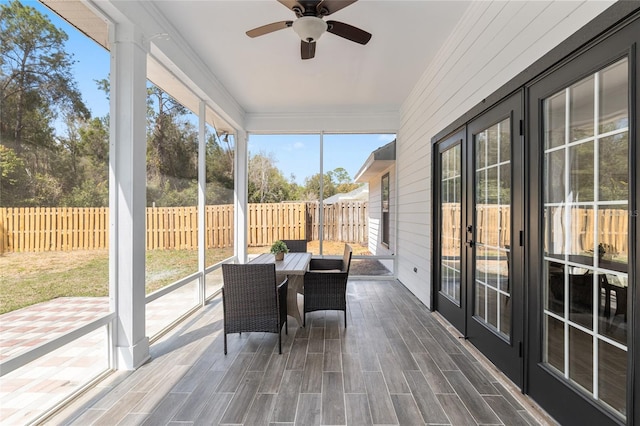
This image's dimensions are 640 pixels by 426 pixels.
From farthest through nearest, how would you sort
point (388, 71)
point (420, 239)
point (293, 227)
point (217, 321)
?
point (293, 227), point (420, 239), point (388, 71), point (217, 321)

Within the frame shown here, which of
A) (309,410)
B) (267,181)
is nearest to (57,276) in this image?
(309,410)

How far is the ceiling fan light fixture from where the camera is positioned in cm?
264

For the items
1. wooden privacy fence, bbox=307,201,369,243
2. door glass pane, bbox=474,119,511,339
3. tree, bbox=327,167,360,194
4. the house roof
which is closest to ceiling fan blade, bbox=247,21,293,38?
door glass pane, bbox=474,119,511,339

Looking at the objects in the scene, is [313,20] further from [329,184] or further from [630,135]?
[329,184]

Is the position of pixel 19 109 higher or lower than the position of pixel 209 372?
higher

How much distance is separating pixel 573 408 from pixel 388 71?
13.9 feet

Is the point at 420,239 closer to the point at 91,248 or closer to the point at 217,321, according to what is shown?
the point at 217,321

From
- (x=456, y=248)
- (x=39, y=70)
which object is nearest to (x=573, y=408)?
(x=456, y=248)

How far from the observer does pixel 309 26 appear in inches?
107

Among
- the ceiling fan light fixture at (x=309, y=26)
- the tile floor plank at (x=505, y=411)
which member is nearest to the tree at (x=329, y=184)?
the ceiling fan light fixture at (x=309, y=26)

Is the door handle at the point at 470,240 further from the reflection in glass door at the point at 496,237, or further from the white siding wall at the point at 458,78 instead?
the white siding wall at the point at 458,78

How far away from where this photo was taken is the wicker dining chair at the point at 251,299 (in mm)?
3010

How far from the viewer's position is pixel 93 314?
255cm

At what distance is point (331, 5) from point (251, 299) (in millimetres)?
2638
